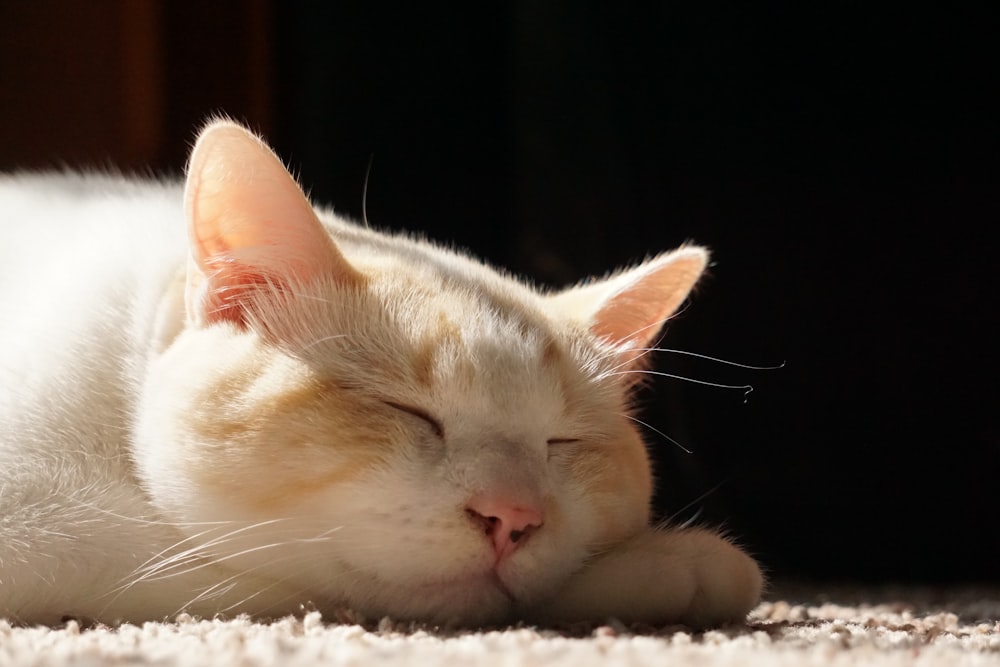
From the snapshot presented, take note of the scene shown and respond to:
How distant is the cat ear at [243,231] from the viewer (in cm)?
108

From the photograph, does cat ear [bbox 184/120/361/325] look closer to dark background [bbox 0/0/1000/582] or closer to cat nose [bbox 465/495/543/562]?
cat nose [bbox 465/495/543/562]

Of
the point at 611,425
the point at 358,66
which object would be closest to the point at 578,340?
the point at 611,425

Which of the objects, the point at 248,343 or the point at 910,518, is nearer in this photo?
the point at 248,343

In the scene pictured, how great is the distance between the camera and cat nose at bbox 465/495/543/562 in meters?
0.98

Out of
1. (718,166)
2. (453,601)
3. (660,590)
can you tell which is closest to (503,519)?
(453,601)

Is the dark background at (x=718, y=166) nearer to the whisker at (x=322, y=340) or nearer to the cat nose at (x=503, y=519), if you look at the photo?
the whisker at (x=322, y=340)

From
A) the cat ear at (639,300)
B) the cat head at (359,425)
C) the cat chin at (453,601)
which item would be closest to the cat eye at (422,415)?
the cat head at (359,425)

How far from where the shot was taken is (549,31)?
84.7 inches

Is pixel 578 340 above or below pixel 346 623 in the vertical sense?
above

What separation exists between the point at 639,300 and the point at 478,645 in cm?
64

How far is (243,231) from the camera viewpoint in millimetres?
1126

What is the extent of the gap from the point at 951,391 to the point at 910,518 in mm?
259

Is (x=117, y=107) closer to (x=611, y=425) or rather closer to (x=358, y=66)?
(x=358, y=66)

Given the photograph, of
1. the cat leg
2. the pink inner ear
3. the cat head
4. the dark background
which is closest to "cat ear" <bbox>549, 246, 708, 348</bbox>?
the pink inner ear
